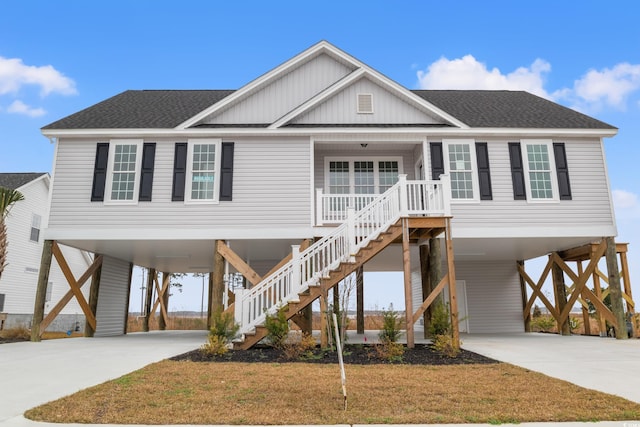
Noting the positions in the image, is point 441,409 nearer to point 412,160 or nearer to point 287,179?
point 287,179

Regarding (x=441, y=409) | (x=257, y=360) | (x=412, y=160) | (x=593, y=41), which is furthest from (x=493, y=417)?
(x=593, y=41)

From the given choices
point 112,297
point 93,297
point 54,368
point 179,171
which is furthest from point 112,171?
point 54,368

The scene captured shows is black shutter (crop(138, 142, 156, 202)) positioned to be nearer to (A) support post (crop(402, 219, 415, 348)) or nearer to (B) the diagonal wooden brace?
(B) the diagonal wooden brace

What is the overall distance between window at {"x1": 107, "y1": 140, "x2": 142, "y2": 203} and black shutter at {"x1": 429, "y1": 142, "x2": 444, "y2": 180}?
382 inches

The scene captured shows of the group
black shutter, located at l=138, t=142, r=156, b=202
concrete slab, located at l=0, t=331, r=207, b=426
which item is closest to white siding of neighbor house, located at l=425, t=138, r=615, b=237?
black shutter, located at l=138, t=142, r=156, b=202

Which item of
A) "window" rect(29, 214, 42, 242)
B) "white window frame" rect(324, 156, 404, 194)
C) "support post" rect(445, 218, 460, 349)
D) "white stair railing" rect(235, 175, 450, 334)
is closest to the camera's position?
"support post" rect(445, 218, 460, 349)

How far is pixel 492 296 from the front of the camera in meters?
18.5

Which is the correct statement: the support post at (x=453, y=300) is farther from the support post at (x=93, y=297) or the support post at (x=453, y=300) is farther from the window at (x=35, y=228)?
the window at (x=35, y=228)

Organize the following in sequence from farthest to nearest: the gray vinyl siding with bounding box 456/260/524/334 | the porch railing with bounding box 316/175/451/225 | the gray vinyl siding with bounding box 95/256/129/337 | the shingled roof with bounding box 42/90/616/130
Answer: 1. the gray vinyl siding with bounding box 456/260/524/334
2. the gray vinyl siding with bounding box 95/256/129/337
3. the shingled roof with bounding box 42/90/616/130
4. the porch railing with bounding box 316/175/451/225

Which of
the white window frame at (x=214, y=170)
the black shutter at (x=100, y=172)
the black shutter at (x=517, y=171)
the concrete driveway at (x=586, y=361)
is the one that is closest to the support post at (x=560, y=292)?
the concrete driveway at (x=586, y=361)

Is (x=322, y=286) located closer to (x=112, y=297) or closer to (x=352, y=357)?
(x=352, y=357)

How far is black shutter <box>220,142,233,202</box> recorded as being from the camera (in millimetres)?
13609

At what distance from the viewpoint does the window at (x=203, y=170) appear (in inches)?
537

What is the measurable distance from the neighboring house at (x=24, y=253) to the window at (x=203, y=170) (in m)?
11.3
